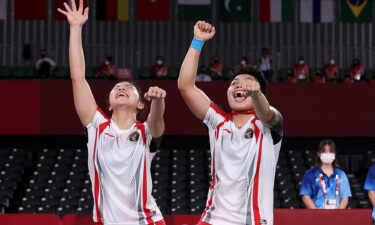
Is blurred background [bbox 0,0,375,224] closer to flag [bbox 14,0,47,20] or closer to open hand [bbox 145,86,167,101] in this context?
flag [bbox 14,0,47,20]

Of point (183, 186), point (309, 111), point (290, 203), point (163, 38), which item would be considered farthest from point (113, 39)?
point (290, 203)

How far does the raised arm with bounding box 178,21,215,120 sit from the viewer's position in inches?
243

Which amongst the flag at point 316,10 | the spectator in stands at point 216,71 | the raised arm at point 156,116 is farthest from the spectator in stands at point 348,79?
the raised arm at point 156,116

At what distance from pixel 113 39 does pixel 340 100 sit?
7.90m

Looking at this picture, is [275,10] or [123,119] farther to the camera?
[275,10]

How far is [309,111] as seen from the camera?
19750 millimetres

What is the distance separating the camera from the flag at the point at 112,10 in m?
22.8

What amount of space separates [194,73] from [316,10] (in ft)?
56.5

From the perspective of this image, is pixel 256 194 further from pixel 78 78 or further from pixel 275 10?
pixel 275 10

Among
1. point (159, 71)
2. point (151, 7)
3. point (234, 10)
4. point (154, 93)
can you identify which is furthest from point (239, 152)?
point (234, 10)

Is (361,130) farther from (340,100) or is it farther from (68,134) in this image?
(68,134)

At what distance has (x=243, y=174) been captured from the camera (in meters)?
6.02

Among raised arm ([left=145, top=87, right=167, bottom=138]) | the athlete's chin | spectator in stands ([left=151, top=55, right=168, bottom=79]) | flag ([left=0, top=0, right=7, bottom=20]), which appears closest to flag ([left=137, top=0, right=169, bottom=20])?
spectator in stands ([left=151, top=55, right=168, bottom=79])

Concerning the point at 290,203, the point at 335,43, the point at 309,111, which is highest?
the point at 335,43
